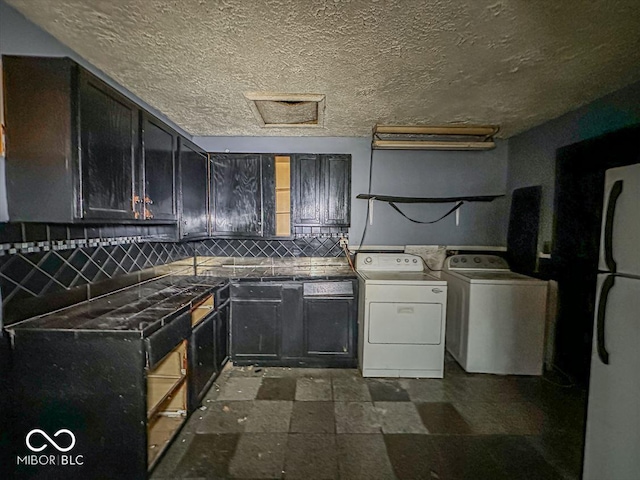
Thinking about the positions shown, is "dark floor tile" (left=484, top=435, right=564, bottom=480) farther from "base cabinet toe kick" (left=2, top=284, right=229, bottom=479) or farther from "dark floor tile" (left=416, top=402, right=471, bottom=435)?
"base cabinet toe kick" (left=2, top=284, right=229, bottom=479)

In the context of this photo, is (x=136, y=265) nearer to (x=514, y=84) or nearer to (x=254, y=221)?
(x=254, y=221)

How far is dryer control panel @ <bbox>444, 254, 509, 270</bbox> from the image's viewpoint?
304 centimetres

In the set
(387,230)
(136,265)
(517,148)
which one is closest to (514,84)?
(517,148)

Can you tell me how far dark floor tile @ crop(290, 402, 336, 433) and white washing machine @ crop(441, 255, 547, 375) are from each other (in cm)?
141

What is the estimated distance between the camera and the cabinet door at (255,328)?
8.72 ft

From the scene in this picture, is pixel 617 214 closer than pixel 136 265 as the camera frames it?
Yes

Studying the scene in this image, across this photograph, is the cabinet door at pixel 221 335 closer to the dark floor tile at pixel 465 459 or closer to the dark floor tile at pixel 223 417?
the dark floor tile at pixel 223 417

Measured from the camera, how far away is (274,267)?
3061 millimetres

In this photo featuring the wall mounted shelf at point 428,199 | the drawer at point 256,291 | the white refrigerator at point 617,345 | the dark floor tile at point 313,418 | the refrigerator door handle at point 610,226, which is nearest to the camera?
the white refrigerator at point 617,345

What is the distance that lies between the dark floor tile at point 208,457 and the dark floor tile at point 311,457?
→ 350 millimetres

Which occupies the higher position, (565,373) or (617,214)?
(617,214)

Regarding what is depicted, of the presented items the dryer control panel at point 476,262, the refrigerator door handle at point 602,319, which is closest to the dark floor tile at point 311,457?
the refrigerator door handle at point 602,319

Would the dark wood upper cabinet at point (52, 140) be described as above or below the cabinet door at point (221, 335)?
above

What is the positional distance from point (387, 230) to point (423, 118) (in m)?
1.23
